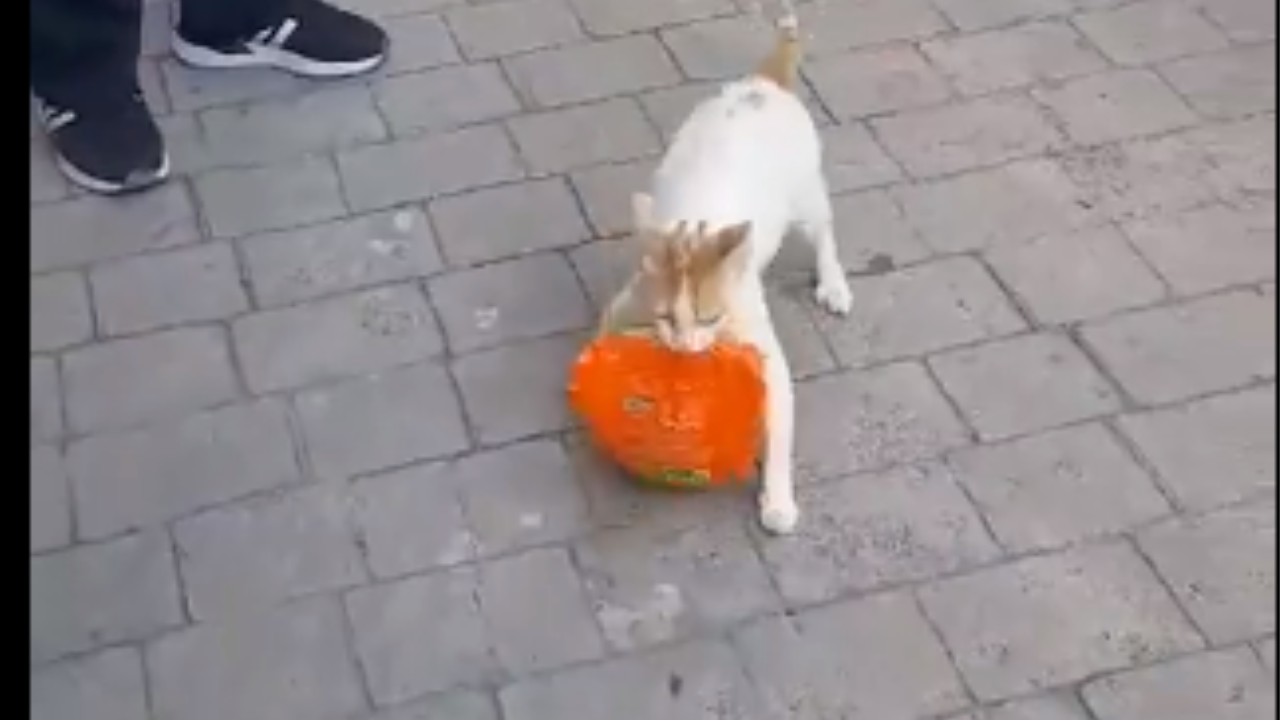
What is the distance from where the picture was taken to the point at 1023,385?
211cm

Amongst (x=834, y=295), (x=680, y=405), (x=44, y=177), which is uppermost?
(x=680, y=405)

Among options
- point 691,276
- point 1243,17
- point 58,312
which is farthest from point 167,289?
point 1243,17

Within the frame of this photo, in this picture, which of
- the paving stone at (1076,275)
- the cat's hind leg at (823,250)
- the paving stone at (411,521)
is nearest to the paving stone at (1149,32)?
the paving stone at (1076,275)

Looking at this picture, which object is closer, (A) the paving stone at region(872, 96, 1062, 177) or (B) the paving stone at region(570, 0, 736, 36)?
(A) the paving stone at region(872, 96, 1062, 177)

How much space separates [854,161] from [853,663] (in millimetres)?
924

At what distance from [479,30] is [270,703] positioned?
53.5 inches

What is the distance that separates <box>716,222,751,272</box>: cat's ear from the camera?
5.93 ft

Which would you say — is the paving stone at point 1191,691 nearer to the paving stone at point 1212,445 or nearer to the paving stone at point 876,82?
the paving stone at point 1212,445

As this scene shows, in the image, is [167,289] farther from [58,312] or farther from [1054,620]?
[1054,620]

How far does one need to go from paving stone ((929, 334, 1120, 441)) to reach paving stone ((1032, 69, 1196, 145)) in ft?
1.64

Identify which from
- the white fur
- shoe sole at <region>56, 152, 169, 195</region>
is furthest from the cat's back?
shoe sole at <region>56, 152, 169, 195</region>

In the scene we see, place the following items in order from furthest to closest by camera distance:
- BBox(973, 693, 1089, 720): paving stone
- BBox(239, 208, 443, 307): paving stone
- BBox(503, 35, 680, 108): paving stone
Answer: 1. BBox(503, 35, 680, 108): paving stone
2. BBox(239, 208, 443, 307): paving stone
3. BBox(973, 693, 1089, 720): paving stone

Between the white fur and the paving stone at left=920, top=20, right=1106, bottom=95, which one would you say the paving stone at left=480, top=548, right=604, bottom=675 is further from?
the paving stone at left=920, top=20, right=1106, bottom=95

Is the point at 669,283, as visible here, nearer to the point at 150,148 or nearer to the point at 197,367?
the point at 197,367
